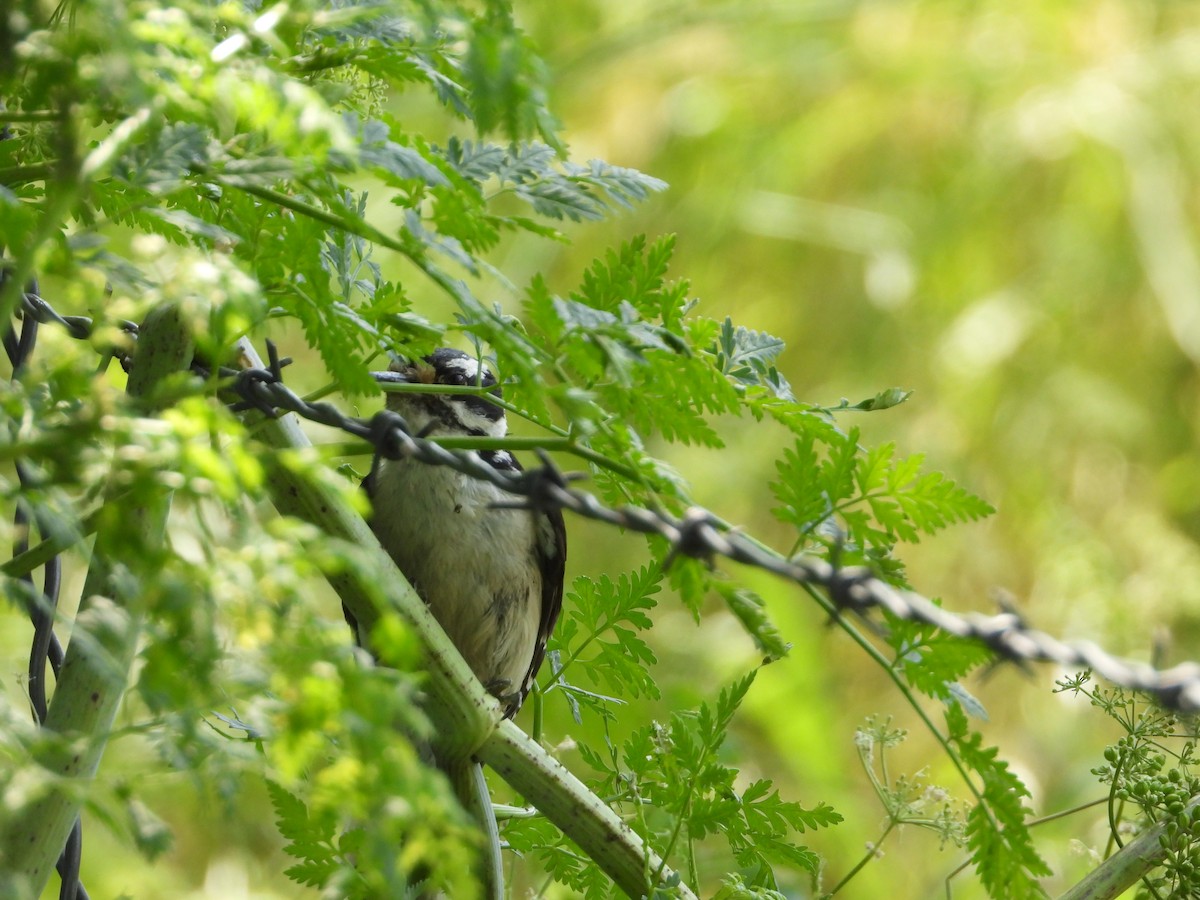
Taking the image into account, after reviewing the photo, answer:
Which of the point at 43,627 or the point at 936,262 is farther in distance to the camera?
the point at 936,262

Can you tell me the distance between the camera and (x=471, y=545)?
9.38 ft

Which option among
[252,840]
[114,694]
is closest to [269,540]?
[114,694]

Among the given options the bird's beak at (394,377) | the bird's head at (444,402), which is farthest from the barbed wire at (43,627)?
the bird's head at (444,402)

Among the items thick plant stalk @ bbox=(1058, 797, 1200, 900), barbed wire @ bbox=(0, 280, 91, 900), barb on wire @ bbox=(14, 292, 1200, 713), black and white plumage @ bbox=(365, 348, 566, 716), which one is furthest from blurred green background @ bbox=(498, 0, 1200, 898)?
barb on wire @ bbox=(14, 292, 1200, 713)

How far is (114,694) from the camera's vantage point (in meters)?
1.39

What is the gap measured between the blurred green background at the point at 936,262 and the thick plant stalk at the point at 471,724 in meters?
4.10

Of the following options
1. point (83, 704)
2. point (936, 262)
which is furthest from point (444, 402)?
point (936, 262)

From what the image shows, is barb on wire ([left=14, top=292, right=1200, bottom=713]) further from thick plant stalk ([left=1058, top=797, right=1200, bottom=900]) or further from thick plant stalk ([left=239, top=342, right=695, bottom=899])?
thick plant stalk ([left=1058, top=797, right=1200, bottom=900])

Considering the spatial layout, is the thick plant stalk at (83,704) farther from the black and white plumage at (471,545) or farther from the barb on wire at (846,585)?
the black and white plumage at (471,545)

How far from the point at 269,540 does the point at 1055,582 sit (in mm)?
5462

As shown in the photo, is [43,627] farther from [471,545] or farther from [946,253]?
[946,253]

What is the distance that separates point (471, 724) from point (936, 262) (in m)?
5.88

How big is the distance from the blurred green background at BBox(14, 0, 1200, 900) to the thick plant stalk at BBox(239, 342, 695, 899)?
13.5 feet

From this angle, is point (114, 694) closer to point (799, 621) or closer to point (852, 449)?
point (852, 449)
